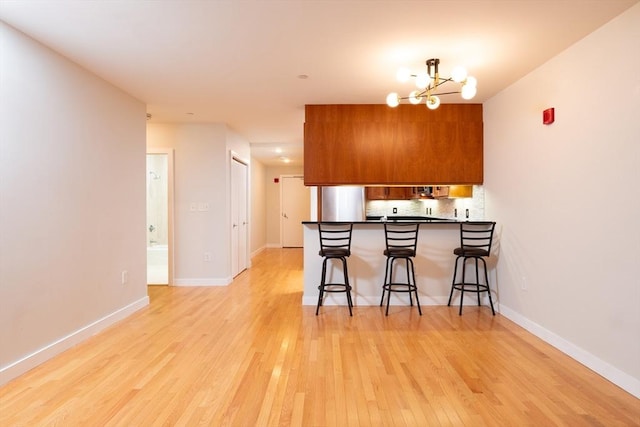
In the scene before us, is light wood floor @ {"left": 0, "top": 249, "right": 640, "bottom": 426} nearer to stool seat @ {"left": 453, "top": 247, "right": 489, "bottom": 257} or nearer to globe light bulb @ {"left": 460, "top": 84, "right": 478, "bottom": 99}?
stool seat @ {"left": 453, "top": 247, "right": 489, "bottom": 257}

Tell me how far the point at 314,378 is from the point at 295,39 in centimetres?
247

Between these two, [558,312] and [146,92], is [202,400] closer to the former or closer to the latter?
[558,312]

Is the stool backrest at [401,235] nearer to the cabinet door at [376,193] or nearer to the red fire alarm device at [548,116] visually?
the red fire alarm device at [548,116]

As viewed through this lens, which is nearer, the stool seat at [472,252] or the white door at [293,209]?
the stool seat at [472,252]

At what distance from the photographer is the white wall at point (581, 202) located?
7.84 feet

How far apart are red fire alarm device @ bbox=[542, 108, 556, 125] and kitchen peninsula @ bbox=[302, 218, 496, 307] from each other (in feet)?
5.22

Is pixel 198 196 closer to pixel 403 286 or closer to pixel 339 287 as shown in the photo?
pixel 339 287

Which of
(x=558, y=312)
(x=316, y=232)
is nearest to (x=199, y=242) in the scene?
(x=316, y=232)

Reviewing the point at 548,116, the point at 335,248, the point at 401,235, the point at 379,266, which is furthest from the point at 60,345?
the point at 548,116

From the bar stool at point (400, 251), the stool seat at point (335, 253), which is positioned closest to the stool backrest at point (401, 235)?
the bar stool at point (400, 251)

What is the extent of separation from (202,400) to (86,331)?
1.78 meters

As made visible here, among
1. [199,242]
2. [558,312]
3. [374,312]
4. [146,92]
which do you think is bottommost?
[374,312]

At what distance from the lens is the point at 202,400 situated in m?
2.21

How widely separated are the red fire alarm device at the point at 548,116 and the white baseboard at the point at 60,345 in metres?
4.52
